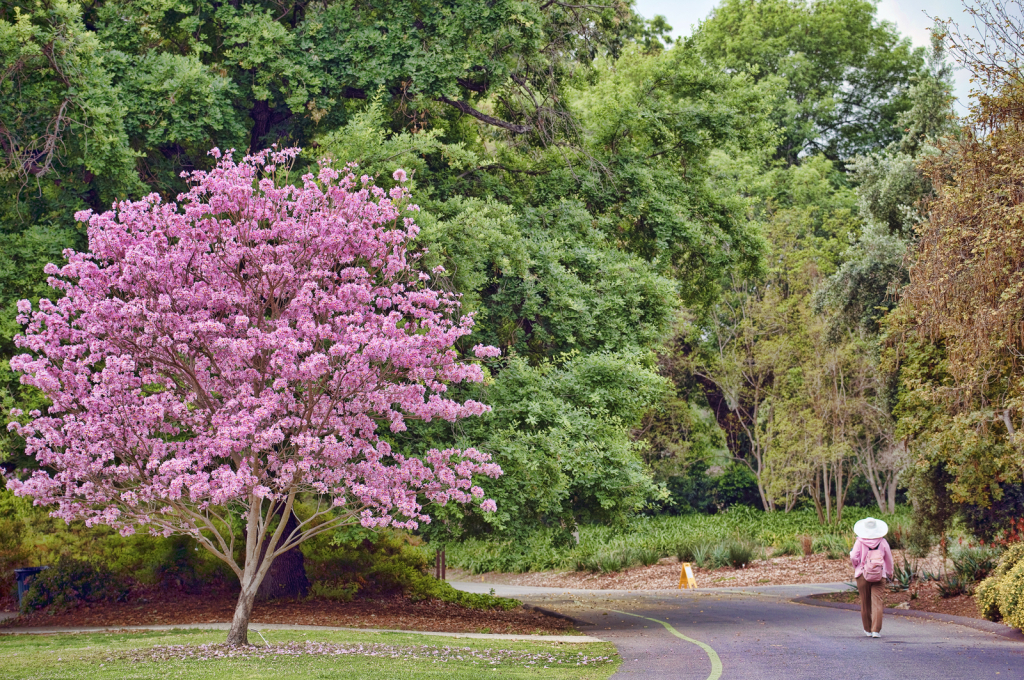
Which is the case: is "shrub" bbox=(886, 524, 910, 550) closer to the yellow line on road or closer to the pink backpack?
the yellow line on road

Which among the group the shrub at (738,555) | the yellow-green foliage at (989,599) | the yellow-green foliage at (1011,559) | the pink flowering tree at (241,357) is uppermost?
the pink flowering tree at (241,357)

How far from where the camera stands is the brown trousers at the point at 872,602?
12344 millimetres

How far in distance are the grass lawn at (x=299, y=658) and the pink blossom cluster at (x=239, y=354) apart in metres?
1.75

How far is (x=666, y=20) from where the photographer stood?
3069 cm

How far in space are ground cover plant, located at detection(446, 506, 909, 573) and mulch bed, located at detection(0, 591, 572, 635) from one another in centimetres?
700

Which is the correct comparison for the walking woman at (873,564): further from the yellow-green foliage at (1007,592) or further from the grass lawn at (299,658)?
the grass lawn at (299,658)

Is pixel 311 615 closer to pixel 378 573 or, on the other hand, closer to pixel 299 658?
pixel 378 573

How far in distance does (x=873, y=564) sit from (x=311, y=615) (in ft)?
33.1

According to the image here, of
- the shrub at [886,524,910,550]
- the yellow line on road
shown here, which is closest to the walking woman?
the yellow line on road

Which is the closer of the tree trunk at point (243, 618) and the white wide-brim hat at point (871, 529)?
the tree trunk at point (243, 618)

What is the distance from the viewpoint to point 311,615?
663 inches

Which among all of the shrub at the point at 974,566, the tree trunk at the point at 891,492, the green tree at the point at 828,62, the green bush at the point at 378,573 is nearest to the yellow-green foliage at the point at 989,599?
the shrub at the point at 974,566

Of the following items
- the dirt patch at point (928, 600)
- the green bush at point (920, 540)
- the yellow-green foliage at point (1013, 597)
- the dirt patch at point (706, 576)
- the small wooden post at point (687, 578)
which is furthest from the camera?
the dirt patch at point (706, 576)

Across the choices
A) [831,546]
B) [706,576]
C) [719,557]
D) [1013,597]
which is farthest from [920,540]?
[1013,597]
